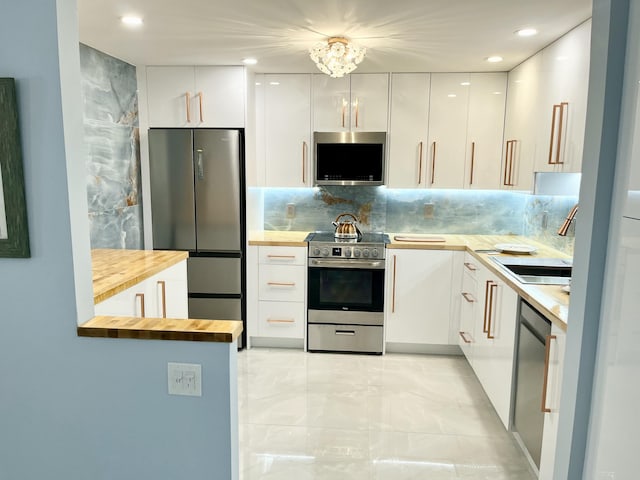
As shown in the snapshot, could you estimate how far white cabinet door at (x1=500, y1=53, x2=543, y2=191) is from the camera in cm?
314

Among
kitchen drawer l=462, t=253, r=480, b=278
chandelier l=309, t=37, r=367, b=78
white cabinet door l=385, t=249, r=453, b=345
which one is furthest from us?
white cabinet door l=385, t=249, r=453, b=345

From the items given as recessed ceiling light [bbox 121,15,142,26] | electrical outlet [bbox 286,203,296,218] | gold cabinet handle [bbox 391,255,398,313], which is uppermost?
recessed ceiling light [bbox 121,15,142,26]

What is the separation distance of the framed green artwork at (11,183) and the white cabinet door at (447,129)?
3.16m

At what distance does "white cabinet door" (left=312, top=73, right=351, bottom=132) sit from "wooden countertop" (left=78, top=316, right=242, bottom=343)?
2766 mm

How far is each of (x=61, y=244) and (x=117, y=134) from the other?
2314mm

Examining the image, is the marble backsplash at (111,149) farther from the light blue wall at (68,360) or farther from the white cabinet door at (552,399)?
the white cabinet door at (552,399)

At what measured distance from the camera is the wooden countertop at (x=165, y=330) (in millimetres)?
1431

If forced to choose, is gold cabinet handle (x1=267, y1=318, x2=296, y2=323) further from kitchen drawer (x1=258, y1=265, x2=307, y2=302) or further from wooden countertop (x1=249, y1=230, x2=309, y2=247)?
wooden countertop (x1=249, y1=230, x2=309, y2=247)

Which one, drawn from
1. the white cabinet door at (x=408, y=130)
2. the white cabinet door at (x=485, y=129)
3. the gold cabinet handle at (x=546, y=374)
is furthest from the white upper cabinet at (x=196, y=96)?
the gold cabinet handle at (x=546, y=374)

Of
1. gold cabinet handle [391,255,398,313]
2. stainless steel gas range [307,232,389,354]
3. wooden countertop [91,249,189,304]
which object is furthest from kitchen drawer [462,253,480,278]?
wooden countertop [91,249,189,304]

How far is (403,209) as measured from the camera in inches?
171

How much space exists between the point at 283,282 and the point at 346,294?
53cm

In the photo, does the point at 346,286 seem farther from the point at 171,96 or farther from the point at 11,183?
the point at 11,183

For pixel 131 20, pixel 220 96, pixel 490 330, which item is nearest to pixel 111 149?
pixel 220 96
